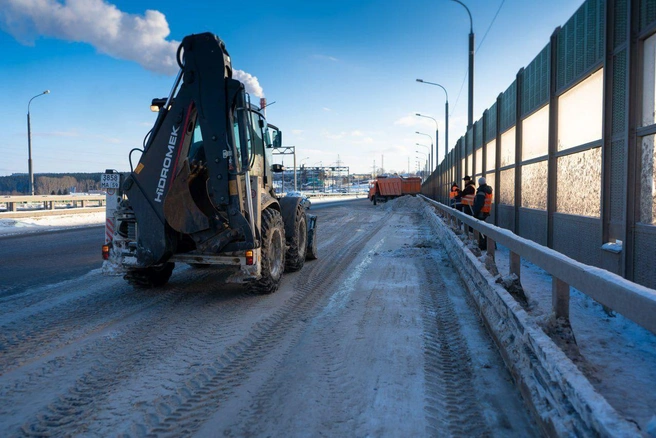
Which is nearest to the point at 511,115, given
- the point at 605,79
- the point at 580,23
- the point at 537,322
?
the point at 580,23

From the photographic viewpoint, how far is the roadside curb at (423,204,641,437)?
1.97 metres

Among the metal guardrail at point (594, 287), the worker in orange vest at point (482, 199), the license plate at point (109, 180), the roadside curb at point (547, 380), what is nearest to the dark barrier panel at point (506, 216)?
the worker in orange vest at point (482, 199)

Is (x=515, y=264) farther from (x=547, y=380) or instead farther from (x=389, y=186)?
(x=389, y=186)

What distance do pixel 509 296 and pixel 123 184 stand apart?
16.0 feet

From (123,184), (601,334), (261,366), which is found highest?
(123,184)

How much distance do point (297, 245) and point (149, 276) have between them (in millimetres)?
2540

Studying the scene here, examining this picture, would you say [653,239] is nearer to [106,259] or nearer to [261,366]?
[261,366]

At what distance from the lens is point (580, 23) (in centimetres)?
610

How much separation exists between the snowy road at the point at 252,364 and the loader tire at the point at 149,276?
165 millimetres

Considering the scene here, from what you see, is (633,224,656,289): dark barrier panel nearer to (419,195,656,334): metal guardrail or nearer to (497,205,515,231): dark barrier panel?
(419,195,656,334): metal guardrail

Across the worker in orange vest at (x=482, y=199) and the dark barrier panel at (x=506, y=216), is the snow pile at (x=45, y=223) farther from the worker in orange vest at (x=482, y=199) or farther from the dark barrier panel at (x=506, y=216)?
the dark barrier panel at (x=506, y=216)

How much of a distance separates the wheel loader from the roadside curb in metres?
3.19

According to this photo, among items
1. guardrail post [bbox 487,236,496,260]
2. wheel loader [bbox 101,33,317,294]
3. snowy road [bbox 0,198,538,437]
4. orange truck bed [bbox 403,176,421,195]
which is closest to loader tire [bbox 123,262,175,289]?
snowy road [bbox 0,198,538,437]

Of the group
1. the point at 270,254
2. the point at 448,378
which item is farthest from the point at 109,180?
the point at 448,378
